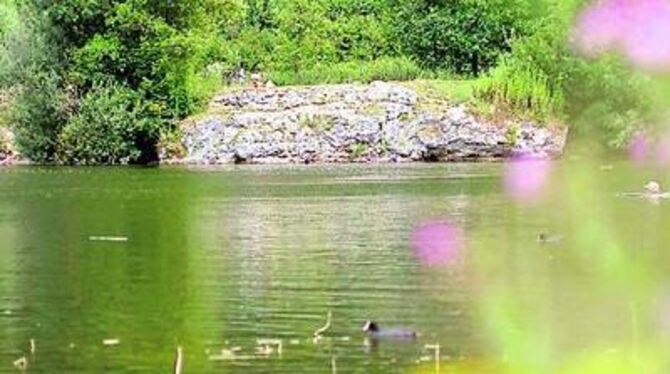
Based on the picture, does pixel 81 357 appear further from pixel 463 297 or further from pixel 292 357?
pixel 463 297


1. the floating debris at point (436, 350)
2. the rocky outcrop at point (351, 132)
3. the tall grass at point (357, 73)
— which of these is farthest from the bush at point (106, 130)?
the floating debris at point (436, 350)

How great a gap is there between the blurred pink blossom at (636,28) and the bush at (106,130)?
157 feet

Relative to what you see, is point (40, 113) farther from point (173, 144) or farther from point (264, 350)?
point (264, 350)

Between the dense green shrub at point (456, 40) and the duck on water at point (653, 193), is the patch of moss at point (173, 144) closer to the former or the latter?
the dense green shrub at point (456, 40)

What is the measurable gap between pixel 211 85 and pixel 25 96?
24.4 ft

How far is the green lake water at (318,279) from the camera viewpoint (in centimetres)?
439

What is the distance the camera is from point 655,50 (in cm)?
291

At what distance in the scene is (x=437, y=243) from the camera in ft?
78.5

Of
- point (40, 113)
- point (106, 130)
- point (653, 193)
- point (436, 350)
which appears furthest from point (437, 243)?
point (40, 113)

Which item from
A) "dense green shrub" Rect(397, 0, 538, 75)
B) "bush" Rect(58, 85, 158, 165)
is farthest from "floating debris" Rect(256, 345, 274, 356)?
"dense green shrub" Rect(397, 0, 538, 75)

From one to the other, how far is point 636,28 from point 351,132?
158 feet

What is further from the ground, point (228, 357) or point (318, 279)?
point (228, 357)

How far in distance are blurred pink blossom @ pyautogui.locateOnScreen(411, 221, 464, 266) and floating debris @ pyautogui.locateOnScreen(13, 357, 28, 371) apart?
26.8ft

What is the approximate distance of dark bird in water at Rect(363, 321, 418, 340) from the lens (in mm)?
10891
